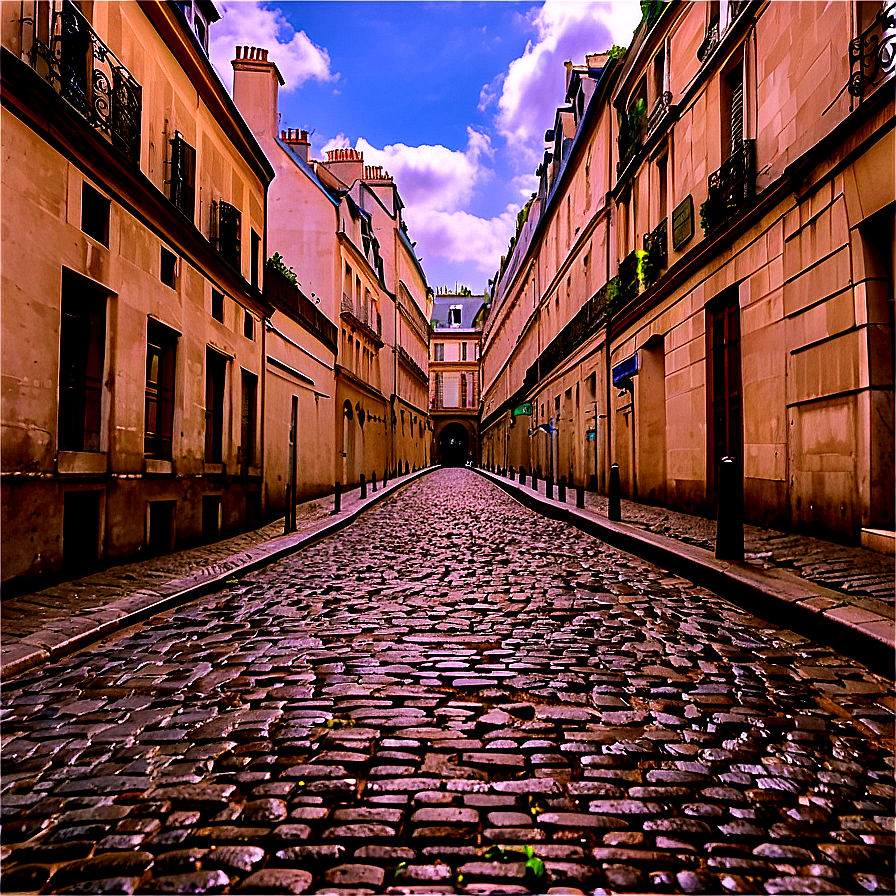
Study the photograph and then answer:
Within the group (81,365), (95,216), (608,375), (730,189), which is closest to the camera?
(81,365)

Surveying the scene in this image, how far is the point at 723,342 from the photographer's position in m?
11.0

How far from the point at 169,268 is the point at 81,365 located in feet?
8.18

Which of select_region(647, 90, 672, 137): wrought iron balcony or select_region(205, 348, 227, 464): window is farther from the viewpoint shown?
select_region(647, 90, 672, 137): wrought iron balcony

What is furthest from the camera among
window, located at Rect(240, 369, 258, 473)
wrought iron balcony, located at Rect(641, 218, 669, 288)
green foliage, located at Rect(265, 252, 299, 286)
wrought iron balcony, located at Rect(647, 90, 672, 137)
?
green foliage, located at Rect(265, 252, 299, 286)

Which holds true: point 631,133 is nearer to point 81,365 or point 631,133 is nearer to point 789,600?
point 81,365

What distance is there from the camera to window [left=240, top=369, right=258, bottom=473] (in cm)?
1249

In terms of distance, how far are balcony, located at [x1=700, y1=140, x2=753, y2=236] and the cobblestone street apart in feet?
24.3

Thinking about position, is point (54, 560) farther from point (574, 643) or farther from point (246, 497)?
point (246, 497)

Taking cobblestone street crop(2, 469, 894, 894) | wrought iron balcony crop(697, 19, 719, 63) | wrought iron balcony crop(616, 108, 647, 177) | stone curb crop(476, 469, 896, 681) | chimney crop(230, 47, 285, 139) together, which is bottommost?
cobblestone street crop(2, 469, 894, 894)

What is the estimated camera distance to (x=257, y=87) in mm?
20141

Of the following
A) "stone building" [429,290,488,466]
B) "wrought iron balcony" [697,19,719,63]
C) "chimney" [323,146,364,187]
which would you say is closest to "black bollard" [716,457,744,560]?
"wrought iron balcony" [697,19,719,63]

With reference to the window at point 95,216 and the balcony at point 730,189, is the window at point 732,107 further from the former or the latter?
the window at point 95,216

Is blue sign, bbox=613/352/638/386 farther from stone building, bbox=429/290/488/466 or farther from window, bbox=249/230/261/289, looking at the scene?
stone building, bbox=429/290/488/466

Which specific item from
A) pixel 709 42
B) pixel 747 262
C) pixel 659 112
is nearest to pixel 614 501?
pixel 747 262
